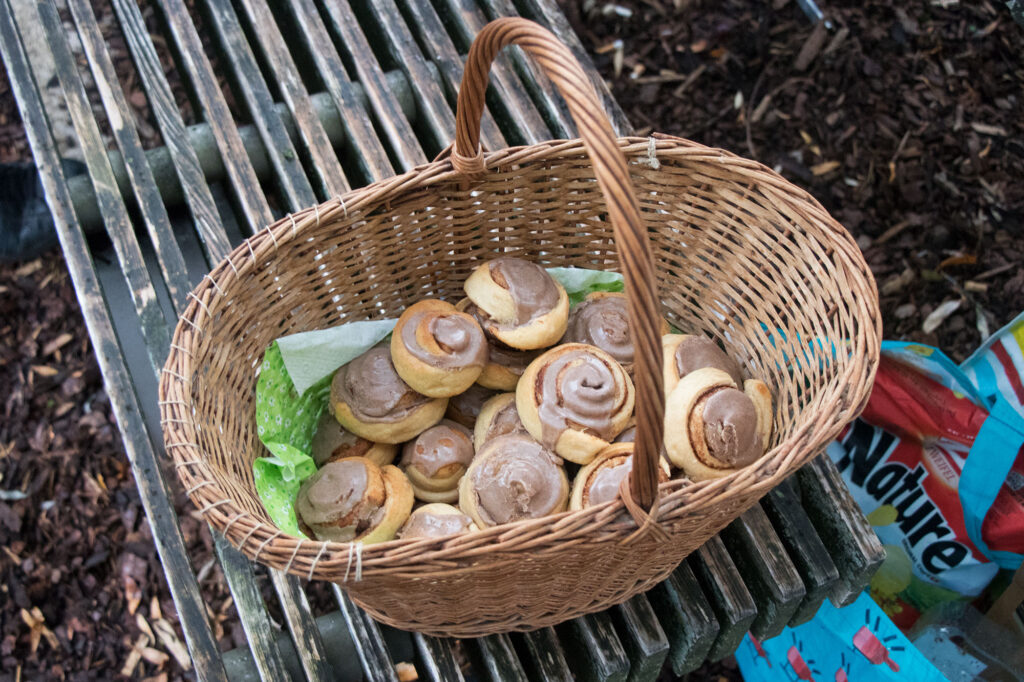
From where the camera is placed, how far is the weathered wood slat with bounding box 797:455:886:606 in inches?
71.7

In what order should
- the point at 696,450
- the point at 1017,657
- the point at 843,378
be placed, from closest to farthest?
1. the point at 843,378
2. the point at 696,450
3. the point at 1017,657

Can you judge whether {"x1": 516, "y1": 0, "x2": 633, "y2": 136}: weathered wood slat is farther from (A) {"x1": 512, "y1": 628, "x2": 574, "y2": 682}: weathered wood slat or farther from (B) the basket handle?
(A) {"x1": 512, "y1": 628, "x2": 574, "y2": 682}: weathered wood slat

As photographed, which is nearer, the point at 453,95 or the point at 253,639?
the point at 253,639

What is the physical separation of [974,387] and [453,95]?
5.44ft

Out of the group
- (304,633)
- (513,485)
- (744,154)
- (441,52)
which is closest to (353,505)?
(513,485)

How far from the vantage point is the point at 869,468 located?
7.20 ft

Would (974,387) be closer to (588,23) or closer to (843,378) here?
(843,378)

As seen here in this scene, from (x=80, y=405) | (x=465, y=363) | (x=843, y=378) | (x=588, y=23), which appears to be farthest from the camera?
(x=588, y=23)

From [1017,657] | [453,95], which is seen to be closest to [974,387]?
[1017,657]

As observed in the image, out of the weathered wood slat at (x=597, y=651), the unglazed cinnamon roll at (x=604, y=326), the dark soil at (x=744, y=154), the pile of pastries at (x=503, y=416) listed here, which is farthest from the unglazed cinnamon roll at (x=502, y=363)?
the dark soil at (x=744, y=154)

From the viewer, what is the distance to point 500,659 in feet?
5.68

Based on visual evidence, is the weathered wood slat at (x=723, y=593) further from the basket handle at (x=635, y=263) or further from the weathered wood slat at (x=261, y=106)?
the weathered wood slat at (x=261, y=106)

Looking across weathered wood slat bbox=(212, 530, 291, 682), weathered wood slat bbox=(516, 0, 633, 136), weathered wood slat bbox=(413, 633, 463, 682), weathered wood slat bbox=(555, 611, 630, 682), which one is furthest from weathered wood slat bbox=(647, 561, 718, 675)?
weathered wood slat bbox=(516, 0, 633, 136)

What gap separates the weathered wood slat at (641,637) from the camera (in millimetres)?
1714
